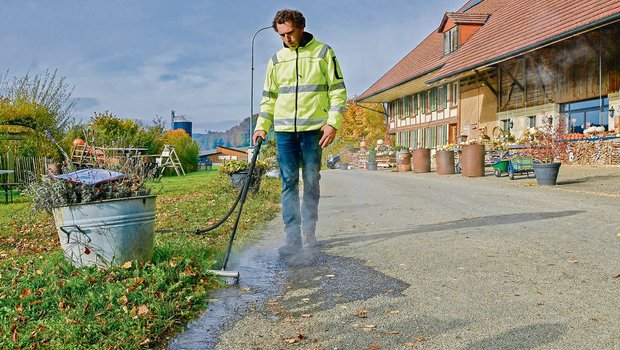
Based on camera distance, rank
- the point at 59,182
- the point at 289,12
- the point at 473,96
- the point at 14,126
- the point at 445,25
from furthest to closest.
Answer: the point at 445,25, the point at 473,96, the point at 14,126, the point at 289,12, the point at 59,182

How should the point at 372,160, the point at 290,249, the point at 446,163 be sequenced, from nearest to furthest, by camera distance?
the point at 290,249 → the point at 446,163 → the point at 372,160

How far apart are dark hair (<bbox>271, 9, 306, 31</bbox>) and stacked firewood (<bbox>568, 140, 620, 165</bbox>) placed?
47.7ft

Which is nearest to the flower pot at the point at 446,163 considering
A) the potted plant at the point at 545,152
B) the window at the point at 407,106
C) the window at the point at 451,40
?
the potted plant at the point at 545,152

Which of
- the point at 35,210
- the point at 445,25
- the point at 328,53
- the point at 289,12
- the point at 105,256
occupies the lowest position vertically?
the point at 105,256

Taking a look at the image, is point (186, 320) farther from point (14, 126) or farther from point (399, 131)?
point (399, 131)

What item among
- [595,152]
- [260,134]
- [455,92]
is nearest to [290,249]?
[260,134]

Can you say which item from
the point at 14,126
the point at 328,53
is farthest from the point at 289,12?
the point at 14,126

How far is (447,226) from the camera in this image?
681 centimetres

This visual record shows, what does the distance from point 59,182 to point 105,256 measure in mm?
605

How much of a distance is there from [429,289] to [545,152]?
11274 millimetres

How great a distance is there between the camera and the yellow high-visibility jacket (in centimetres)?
494

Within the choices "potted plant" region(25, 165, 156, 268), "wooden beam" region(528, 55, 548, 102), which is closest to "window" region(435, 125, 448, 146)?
"wooden beam" region(528, 55, 548, 102)

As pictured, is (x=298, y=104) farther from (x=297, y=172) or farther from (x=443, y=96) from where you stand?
(x=443, y=96)

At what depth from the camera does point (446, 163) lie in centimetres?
1970
